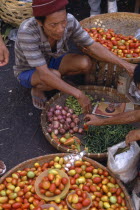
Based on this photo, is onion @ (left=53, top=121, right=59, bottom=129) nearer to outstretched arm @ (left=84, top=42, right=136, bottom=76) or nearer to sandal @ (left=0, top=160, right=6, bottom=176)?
sandal @ (left=0, top=160, right=6, bottom=176)

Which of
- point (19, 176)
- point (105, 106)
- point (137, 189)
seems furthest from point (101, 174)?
point (105, 106)

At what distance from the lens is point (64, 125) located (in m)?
3.29

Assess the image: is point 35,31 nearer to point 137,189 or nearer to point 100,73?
point 100,73

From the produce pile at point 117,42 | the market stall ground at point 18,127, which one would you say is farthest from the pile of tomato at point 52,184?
the produce pile at point 117,42

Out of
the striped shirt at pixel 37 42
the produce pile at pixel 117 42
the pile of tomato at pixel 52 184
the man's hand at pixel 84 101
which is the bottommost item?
the pile of tomato at pixel 52 184

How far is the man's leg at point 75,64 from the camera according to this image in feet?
11.2

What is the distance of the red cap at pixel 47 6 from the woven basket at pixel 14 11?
6.71 feet

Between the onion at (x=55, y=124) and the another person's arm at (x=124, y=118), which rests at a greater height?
the another person's arm at (x=124, y=118)

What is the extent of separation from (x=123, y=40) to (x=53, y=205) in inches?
106

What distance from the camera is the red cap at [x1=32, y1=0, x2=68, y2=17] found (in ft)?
8.18

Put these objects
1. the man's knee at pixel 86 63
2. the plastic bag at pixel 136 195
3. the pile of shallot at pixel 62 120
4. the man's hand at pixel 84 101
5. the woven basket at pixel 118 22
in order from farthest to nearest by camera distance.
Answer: the woven basket at pixel 118 22 → the man's knee at pixel 86 63 → the pile of shallot at pixel 62 120 → the man's hand at pixel 84 101 → the plastic bag at pixel 136 195

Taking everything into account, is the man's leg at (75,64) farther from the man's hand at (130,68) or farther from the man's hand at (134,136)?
the man's hand at (134,136)

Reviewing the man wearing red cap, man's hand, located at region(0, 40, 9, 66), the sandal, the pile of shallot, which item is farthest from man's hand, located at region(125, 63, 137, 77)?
the sandal

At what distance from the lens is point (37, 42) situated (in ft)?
9.75
